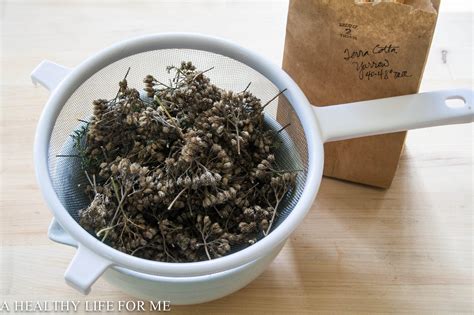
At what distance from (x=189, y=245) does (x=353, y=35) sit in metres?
0.32

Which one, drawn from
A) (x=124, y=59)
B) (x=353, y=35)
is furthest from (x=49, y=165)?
(x=353, y=35)

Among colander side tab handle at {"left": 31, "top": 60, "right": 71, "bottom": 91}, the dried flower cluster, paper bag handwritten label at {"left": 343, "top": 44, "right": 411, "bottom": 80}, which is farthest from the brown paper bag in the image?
colander side tab handle at {"left": 31, "top": 60, "right": 71, "bottom": 91}

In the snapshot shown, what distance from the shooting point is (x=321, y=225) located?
0.84 metres

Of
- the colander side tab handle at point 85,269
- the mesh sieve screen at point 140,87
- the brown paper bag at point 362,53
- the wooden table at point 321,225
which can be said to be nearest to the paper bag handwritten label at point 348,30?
the brown paper bag at point 362,53

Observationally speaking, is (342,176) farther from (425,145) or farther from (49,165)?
(49,165)

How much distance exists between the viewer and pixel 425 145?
0.92 metres

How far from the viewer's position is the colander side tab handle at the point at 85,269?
57cm

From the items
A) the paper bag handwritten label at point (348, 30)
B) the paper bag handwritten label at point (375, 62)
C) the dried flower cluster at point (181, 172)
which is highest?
the paper bag handwritten label at point (348, 30)

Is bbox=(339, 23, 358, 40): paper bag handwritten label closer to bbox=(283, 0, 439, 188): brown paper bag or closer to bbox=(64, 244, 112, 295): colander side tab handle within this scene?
bbox=(283, 0, 439, 188): brown paper bag

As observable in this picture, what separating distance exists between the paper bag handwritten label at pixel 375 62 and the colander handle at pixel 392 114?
1.3 inches

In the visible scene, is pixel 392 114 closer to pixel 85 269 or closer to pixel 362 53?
pixel 362 53

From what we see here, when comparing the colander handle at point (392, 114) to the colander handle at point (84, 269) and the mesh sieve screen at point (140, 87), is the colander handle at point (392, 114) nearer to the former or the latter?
the mesh sieve screen at point (140, 87)

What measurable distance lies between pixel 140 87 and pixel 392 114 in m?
0.35

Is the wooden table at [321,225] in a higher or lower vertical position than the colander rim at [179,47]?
lower
